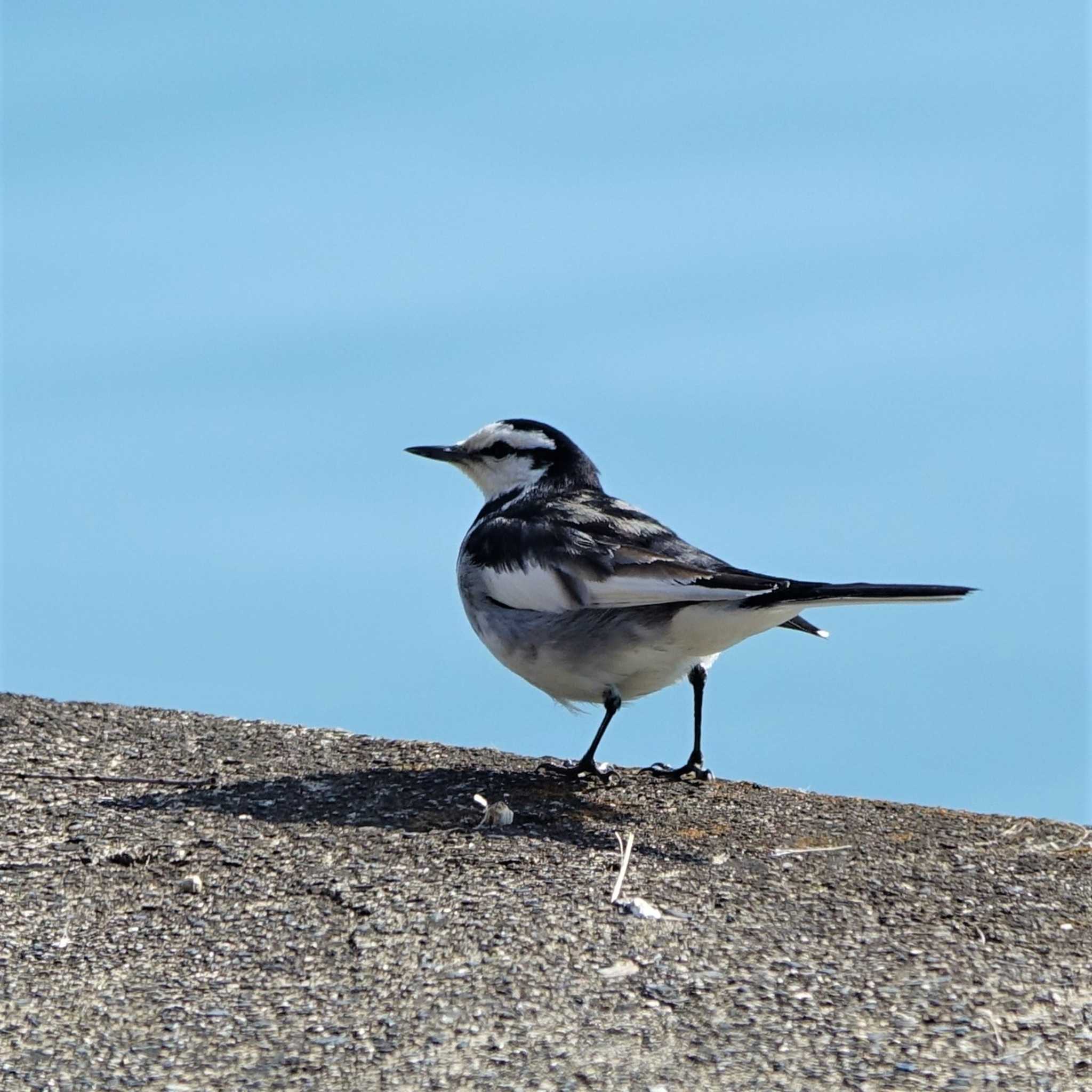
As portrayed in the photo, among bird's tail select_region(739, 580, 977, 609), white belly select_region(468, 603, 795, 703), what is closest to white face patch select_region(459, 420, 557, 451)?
white belly select_region(468, 603, 795, 703)

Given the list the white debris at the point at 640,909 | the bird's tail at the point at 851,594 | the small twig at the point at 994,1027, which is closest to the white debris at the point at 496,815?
the white debris at the point at 640,909

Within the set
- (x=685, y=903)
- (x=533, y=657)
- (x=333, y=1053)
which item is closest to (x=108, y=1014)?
(x=333, y=1053)

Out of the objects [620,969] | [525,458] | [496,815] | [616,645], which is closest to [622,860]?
[496,815]

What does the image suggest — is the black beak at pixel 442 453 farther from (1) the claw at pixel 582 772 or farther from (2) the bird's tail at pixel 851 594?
(2) the bird's tail at pixel 851 594

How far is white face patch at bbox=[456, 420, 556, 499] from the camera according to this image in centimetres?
865

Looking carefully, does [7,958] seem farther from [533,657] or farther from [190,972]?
[533,657]

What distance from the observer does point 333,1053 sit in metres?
4.50

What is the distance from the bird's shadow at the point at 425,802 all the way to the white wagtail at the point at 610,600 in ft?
1.45

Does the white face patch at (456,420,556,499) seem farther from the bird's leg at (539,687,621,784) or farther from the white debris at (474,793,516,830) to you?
the white debris at (474,793,516,830)

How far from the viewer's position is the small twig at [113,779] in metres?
7.04

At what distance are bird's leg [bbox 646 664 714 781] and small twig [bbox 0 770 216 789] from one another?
82.8 inches

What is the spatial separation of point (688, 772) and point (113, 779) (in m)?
2.65

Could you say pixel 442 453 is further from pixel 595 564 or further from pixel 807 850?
pixel 807 850

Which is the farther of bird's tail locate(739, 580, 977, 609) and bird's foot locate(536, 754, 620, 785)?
bird's foot locate(536, 754, 620, 785)
